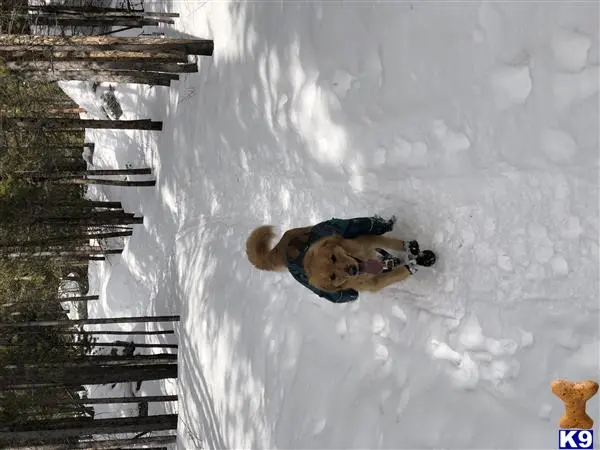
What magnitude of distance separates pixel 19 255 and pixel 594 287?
30.3 feet

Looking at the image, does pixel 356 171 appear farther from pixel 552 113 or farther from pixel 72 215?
pixel 72 215

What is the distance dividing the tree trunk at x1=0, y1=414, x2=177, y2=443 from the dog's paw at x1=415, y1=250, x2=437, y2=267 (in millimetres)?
5688

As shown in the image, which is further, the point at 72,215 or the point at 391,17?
the point at 72,215

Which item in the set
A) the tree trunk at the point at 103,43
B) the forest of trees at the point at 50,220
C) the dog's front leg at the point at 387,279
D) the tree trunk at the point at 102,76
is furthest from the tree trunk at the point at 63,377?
the dog's front leg at the point at 387,279

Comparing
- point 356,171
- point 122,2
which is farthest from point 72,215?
point 356,171

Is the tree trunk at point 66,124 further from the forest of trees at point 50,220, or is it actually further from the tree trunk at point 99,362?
the tree trunk at point 99,362

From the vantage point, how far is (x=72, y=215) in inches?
422

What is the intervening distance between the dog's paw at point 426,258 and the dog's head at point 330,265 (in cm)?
65

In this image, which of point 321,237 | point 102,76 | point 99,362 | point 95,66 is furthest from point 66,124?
point 321,237

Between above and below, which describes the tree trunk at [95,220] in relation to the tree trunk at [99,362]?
above

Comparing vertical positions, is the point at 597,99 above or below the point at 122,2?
below

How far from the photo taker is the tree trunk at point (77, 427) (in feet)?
25.0

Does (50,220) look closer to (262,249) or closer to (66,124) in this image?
(66,124)

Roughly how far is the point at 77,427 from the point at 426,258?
19.2 feet
